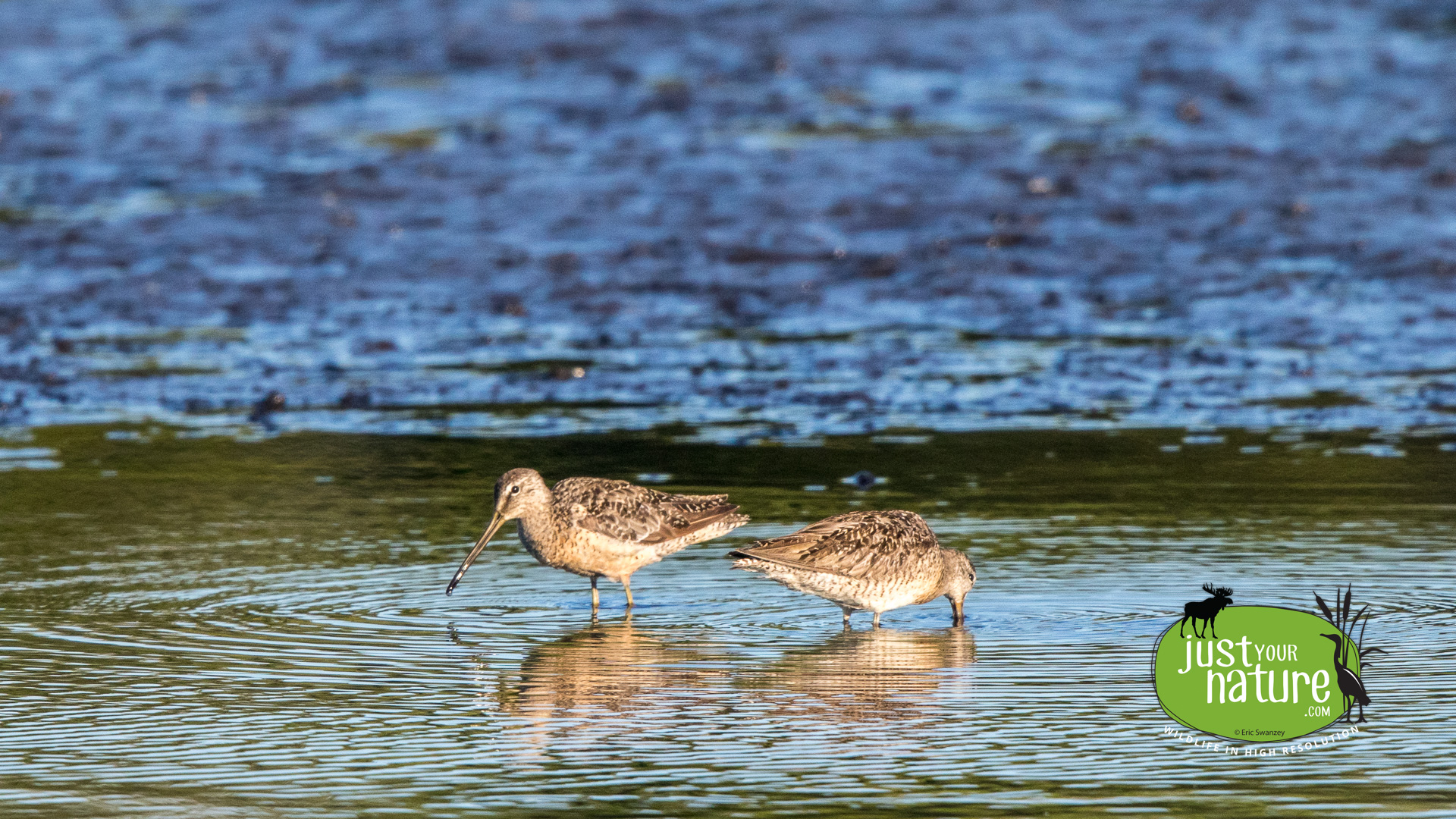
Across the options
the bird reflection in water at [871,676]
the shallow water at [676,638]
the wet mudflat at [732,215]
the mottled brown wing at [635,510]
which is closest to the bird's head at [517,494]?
the mottled brown wing at [635,510]

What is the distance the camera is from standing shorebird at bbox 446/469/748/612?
871 cm

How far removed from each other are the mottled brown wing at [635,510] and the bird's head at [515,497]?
0.34 ft

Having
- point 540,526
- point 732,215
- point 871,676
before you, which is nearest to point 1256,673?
point 871,676

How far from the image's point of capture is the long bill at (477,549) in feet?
27.9

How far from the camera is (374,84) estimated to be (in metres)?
21.6

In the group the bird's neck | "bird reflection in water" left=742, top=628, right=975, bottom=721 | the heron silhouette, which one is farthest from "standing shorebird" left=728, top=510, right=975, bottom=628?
the heron silhouette

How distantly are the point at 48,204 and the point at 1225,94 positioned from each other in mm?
10379

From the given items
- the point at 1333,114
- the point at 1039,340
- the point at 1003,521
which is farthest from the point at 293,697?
the point at 1333,114

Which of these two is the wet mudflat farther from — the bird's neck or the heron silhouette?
the heron silhouette

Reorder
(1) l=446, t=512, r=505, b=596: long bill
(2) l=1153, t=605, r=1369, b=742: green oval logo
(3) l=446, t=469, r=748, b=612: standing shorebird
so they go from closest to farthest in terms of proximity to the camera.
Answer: (2) l=1153, t=605, r=1369, b=742: green oval logo
(1) l=446, t=512, r=505, b=596: long bill
(3) l=446, t=469, r=748, b=612: standing shorebird

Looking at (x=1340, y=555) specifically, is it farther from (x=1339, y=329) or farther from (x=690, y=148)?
(x=690, y=148)

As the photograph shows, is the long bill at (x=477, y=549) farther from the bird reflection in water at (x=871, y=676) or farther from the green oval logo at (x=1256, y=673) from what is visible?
the green oval logo at (x=1256, y=673)

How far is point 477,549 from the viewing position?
8727mm

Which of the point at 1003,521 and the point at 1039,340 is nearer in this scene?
the point at 1003,521
